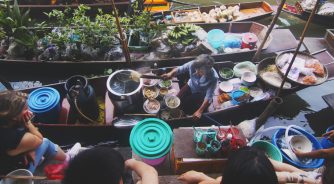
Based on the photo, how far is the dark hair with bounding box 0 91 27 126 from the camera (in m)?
3.08

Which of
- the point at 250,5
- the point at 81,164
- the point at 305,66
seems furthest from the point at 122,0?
the point at 81,164

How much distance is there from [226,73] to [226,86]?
43 cm

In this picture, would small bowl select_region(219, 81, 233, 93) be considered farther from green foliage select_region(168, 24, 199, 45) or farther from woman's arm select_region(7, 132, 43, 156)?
woman's arm select_region(7, 132, 43, 156)

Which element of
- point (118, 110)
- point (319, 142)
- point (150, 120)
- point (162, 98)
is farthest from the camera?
point (162, 98)

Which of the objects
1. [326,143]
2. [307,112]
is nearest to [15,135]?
[326,143]

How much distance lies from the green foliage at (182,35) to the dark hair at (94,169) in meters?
5.01

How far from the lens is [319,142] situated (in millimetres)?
4551

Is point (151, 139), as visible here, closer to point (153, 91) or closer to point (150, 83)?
point (153, 91)

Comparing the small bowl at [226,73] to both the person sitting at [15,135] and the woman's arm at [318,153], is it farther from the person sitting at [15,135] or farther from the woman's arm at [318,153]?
the person sitting at [15,135]

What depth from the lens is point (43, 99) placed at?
197 inches

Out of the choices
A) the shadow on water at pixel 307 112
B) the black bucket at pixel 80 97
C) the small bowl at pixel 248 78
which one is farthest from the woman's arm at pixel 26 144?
the shadow on water at pixel 307 112

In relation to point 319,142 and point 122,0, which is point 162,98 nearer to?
point 319,142

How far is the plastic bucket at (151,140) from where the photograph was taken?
11.8 ft

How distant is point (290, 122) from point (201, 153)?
391cm
